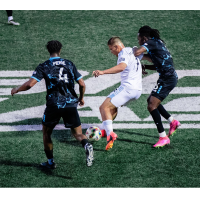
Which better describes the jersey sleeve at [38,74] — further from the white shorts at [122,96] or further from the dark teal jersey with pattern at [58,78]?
the white shorts at [122,96]

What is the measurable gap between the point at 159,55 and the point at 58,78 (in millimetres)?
2311

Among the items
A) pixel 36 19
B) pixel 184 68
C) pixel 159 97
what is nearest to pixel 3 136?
pixel 159 97

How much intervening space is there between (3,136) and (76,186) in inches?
105

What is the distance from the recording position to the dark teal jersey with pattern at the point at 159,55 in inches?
284

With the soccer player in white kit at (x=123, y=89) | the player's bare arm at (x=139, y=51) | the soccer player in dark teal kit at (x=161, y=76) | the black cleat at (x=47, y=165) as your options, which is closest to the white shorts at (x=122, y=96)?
the soccer player in white kit at (x=123, y=89)

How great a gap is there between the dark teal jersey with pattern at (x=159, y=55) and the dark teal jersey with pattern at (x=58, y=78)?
6.12ft

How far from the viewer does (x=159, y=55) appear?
286 inches

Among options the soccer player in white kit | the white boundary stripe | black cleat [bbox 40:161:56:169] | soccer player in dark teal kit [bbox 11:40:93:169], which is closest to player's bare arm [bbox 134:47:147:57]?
the soccer player in white kit

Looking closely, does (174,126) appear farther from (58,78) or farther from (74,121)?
(58,78)

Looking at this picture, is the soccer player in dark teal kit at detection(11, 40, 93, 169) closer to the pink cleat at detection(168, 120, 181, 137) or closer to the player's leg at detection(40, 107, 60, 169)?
the player's leg at detection(40, 107, 60, 169)

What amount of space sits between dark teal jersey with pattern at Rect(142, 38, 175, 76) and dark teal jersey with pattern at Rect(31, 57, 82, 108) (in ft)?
6.12

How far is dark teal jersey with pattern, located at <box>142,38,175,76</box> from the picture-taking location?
7.21 meters

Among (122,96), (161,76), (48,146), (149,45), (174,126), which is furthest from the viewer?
(174,126)

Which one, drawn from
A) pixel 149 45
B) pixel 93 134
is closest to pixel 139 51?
pixel 149 45
